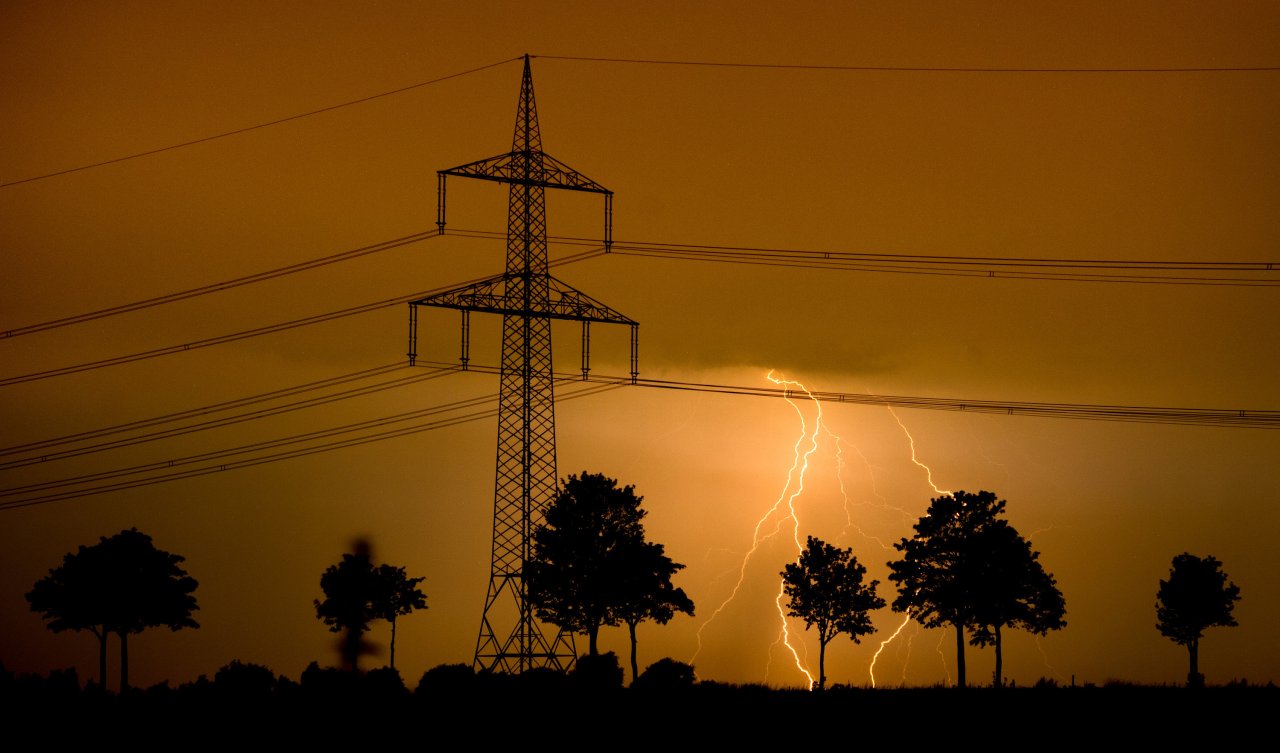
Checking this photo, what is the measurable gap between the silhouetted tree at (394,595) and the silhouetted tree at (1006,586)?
39525 mm

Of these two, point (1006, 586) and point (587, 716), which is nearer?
point (587, 716)

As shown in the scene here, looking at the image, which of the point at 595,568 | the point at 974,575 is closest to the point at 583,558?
the point at 595,568

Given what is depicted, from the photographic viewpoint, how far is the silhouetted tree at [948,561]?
80.9 m

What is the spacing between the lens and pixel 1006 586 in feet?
264

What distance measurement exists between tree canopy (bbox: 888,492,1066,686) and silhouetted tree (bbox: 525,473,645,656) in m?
14.7

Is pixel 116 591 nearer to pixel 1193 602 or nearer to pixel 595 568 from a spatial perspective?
pixel 595 568

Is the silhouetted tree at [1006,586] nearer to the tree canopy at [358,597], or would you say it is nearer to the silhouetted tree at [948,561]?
the silhouetted tree at [948,561]

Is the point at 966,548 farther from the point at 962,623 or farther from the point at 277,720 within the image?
the point at 277,720

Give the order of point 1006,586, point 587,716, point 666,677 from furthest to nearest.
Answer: point 1006,586 → point 666,677 → point 587,716

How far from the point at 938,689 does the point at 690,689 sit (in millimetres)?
17865

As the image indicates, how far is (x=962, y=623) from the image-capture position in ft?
267

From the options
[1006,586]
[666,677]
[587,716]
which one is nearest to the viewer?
[587,716]

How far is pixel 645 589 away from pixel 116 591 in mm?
→ 31618

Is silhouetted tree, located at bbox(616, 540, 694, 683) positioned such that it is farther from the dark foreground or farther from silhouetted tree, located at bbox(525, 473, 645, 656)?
the dark foreground
